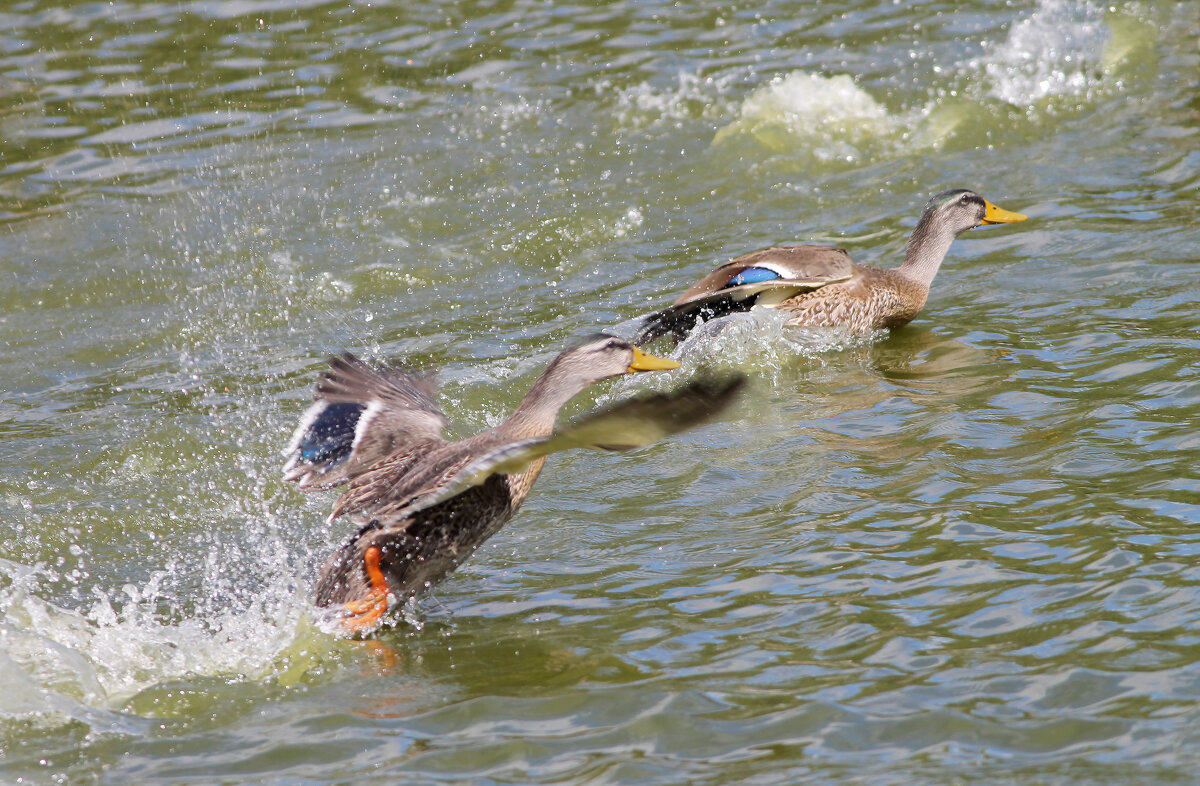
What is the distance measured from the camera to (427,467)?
5078 millimetres

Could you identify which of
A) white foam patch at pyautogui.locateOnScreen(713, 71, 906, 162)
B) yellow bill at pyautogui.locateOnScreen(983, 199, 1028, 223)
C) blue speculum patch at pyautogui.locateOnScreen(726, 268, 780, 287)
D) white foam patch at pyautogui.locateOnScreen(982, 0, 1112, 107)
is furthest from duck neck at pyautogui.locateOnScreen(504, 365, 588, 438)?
white foam patch at pyautogui.locateOnScreen(982, 0, 1112, 107)

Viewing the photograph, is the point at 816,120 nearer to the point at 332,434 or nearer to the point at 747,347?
the point at 747,347

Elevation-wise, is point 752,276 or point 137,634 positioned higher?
point 752,276

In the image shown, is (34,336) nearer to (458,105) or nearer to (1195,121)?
(458,105)

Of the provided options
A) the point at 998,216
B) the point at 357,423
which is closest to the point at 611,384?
the point at 357,423

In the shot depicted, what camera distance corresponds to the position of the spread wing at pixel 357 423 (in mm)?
5613

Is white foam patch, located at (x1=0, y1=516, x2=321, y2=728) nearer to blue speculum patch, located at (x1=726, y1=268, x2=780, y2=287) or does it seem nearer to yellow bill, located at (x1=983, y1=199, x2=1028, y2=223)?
blue speculum patch, located at (x1=726, y1=268, x2=780, y2=287)

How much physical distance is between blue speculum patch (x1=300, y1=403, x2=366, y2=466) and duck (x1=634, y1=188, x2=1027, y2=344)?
7.43 feet

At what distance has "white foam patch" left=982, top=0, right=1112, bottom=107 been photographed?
11375 millimetres

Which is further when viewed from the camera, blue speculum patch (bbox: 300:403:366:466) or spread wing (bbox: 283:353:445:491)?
blue speculum patch (bbox: 300:403:366:466)

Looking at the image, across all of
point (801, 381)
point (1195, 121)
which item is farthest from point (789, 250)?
point (1195, 121)

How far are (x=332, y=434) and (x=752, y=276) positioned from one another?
2970 mm

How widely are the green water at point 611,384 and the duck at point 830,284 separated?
22 centimetres

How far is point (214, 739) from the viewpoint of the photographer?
14.1 ft
